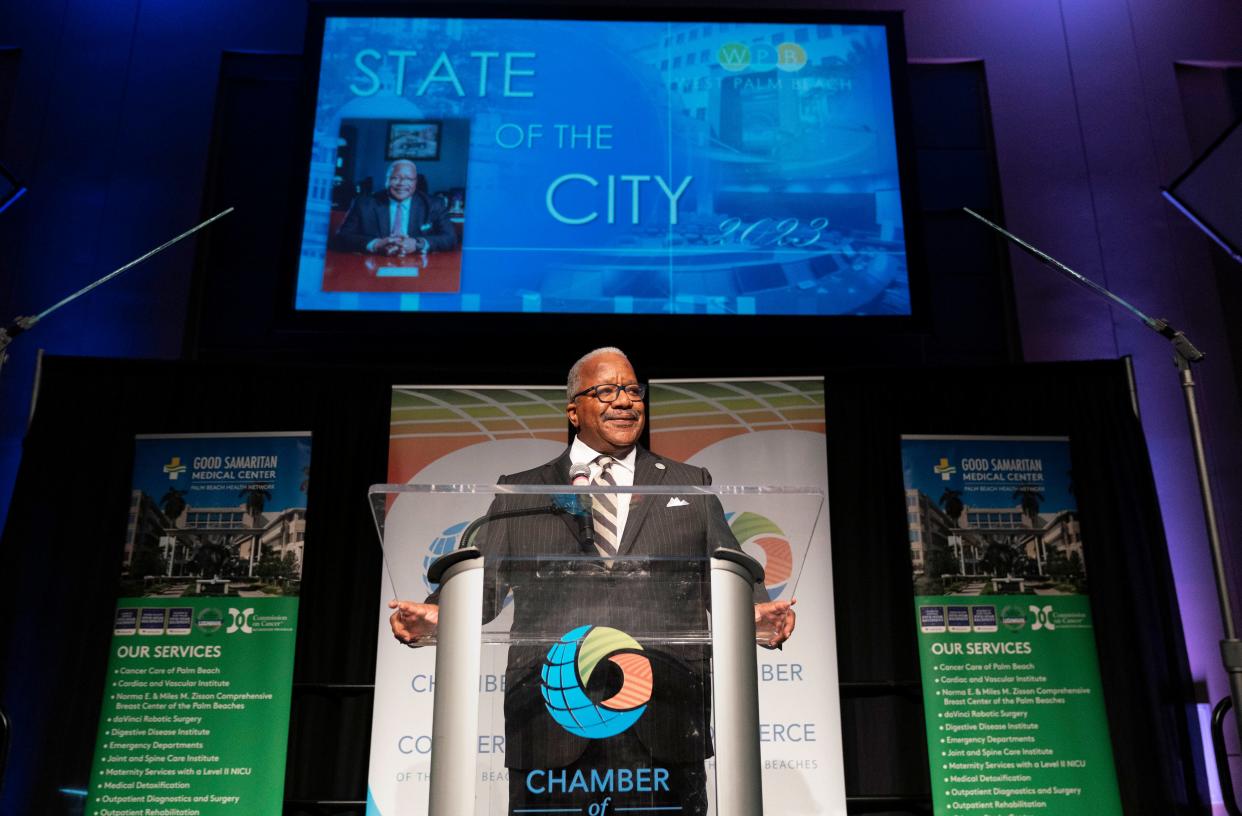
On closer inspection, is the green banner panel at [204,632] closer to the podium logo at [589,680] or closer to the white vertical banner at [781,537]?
the white vertical banner at [781,537]

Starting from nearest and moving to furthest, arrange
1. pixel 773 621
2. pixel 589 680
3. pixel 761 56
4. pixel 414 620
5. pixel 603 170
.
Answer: pixel 589 680 → pixel 414 620 → pixel 773 621 → pixel 603 170 → pixel 761 56

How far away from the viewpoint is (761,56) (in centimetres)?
522

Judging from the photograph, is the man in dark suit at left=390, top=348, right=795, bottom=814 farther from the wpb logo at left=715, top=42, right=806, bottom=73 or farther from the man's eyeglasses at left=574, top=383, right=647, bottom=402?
the wpb logo at left=715, top=42, right=806, bottom=73

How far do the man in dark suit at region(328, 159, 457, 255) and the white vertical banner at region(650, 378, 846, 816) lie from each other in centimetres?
120

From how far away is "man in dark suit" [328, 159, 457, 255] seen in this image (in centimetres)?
482

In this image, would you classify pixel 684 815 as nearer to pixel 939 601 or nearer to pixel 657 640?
pixel 657 640

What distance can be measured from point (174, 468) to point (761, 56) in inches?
127

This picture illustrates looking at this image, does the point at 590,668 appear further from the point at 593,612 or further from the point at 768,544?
the point at 768,544

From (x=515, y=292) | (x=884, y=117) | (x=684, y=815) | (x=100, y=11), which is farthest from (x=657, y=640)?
(x=100, y=11)

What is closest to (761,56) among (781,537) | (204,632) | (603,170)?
(603,170)

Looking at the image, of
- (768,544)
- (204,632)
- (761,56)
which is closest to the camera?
(204,632)

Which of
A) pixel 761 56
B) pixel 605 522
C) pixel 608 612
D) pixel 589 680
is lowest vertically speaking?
pixel 589 680

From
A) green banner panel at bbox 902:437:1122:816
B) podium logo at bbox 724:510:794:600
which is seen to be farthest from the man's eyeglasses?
green banner panel at bbox 902:437:1122:816

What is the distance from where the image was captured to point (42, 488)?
4465 mm
